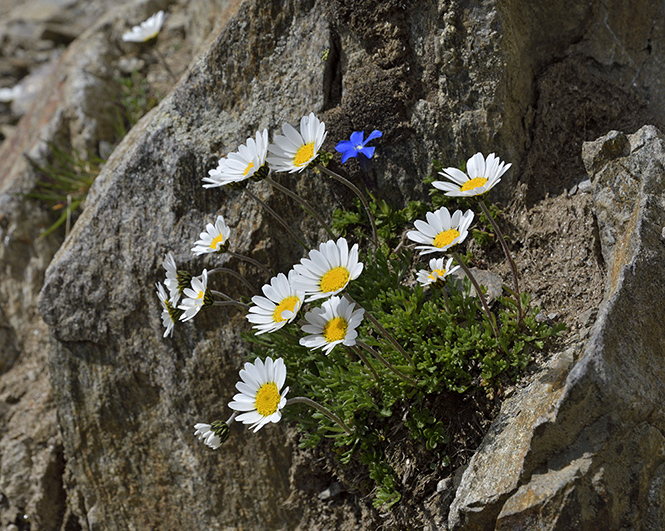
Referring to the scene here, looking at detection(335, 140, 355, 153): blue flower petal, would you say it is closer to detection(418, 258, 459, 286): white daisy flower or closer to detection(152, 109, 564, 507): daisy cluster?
detection(152, 109, 564, 507): daisy cluster

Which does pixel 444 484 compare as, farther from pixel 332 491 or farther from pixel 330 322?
pixel 330 322

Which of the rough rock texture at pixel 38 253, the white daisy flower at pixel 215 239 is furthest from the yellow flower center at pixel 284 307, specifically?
the rough rock texture at pixel 38 253

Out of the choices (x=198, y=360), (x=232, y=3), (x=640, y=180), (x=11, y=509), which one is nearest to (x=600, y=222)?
(x=640, y=180)

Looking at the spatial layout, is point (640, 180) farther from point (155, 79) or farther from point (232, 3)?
point (155, 79)

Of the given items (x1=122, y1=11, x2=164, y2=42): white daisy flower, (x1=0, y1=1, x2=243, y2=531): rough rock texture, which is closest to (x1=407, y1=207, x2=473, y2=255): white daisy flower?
(x1=0, y1=1, x2=243, y2=531): rough rock texture

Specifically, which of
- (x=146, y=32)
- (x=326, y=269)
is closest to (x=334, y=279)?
(x=326, y=269)

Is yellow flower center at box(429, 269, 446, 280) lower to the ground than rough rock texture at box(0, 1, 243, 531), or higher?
lower
